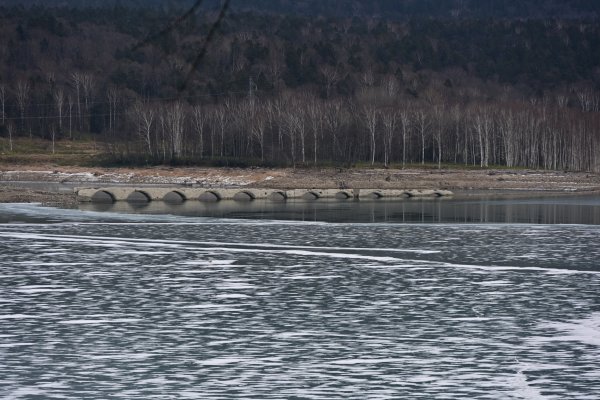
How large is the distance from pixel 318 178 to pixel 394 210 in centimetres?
4236

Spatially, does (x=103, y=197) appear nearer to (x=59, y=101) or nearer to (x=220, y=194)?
(x=220, y=194)

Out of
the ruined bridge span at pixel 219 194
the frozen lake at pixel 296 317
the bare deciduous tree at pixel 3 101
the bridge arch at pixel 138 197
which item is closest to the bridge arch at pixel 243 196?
the ruined bridge span at pixel 219 194

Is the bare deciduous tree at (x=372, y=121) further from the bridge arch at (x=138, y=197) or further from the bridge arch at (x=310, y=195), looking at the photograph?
the bridge arch at (x=138, y=197)

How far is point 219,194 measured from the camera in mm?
71875

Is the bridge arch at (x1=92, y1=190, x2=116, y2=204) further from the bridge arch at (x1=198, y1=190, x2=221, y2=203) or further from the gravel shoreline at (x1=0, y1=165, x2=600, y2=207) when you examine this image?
the gravel shoreline at (x1=0, y1=165, x2=600, y2=207)

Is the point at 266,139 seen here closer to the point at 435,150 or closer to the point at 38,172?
the point at 435,150

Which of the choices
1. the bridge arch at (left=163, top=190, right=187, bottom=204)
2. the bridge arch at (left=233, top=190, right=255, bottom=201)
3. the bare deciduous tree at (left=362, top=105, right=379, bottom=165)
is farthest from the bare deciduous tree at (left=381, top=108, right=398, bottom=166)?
the bridge arch at (left=163, top=190, right=187, bottom=204)

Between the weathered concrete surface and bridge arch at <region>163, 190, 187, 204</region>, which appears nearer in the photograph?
the weathered concrete surface

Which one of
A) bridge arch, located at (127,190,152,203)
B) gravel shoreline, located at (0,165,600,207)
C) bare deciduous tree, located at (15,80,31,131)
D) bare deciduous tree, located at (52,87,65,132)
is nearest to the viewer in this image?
bridge arch, located at (127,190,152,203)

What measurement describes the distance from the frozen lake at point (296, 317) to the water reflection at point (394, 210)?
40.7ft

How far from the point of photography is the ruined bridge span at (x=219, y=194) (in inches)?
2633

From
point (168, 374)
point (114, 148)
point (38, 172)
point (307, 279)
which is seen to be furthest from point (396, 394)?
point (114, 148)

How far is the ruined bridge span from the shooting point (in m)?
66.9

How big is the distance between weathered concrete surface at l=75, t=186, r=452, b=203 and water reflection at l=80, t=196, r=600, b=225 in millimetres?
3565
